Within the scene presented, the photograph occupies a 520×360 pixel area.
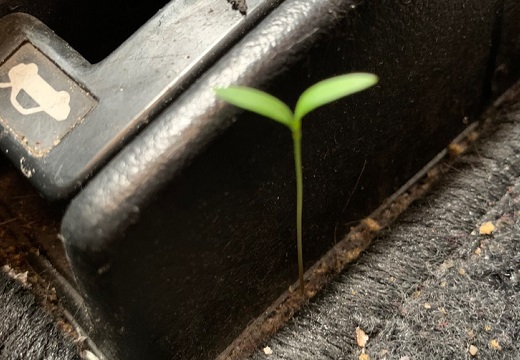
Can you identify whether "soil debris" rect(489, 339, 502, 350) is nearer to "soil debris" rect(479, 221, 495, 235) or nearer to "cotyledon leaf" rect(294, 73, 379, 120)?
"soil debris" rect(479, 221, 495, 235)

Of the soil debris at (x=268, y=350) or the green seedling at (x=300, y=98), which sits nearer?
the green seedling at (x=300, y=98)

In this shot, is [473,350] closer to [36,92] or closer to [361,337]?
[361,337]

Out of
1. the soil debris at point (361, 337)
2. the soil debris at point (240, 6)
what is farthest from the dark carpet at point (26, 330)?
the soil debris at point (240, 6)

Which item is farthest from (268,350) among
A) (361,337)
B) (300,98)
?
(300,98)

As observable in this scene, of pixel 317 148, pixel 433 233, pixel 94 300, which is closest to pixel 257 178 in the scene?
pixel 317 148

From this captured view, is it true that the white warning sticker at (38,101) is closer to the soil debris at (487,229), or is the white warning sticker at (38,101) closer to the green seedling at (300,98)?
the green seedling at (300,98)

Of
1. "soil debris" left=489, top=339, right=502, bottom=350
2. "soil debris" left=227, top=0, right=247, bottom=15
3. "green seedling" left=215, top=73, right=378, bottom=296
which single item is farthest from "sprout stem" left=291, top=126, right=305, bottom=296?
"soil debris" left=489, top=339, right=502, bottom=350
